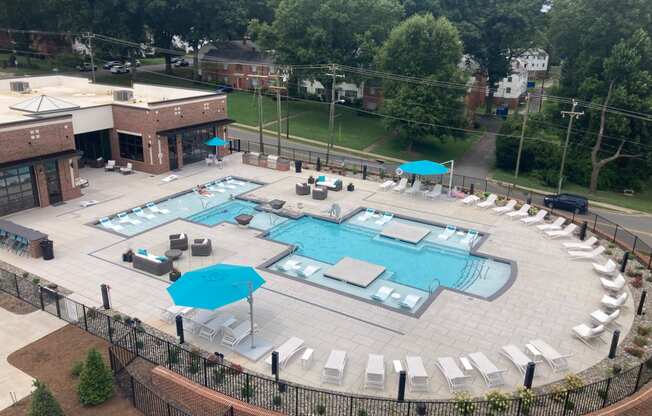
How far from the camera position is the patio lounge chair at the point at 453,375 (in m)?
14.4

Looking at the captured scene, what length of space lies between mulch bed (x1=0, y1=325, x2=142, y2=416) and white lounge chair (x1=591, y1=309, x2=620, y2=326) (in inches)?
591

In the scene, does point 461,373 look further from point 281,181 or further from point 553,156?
point 553,156

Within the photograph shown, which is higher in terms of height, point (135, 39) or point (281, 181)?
point (135, 39)

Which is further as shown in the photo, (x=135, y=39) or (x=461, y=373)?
(x=135, y=39)

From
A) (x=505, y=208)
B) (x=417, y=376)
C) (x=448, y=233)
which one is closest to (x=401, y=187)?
(x=505, y=208)

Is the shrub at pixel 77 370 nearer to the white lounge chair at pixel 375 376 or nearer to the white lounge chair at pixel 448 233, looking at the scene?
the white lounge chair at pixel 375 376

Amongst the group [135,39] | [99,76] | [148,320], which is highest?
[135,39]

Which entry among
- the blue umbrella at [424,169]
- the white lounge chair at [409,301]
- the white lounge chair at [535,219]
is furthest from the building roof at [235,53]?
the white lounge chair at [409,301]

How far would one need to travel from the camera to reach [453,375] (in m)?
14.5

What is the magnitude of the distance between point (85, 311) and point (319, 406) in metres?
8.93

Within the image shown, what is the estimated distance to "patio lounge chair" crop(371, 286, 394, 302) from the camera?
19875 millimetres

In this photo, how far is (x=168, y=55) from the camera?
255ft

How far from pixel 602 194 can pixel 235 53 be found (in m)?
54.2

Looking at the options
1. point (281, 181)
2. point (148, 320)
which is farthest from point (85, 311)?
point (281, 181)
